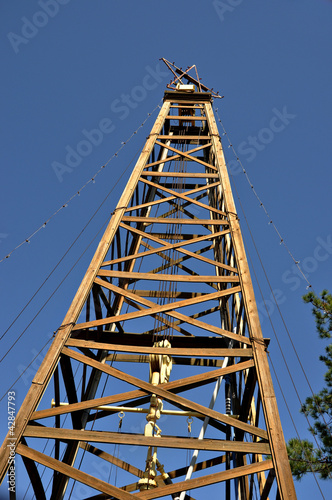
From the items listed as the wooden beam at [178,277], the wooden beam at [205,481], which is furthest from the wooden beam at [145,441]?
the wooden beam at [178,277]

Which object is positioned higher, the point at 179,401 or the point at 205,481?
the point at 179,401

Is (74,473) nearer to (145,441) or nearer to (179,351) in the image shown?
(145,441)

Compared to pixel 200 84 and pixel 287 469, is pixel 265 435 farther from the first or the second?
pixel 200 84

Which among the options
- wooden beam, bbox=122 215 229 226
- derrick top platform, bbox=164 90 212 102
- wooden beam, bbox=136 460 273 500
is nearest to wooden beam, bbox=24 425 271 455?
wooden beam, bbox=136 460 273 500

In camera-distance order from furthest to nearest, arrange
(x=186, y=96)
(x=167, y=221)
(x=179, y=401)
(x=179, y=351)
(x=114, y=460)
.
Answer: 1. (x=186, y=96)
2. (x=167, y=221)
3. (x=114, y=460)
4. (x=179, y=351)
5. (x=179, y=401)

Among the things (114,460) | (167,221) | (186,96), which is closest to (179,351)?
(114,460)

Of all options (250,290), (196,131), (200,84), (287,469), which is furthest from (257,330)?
(200,84)

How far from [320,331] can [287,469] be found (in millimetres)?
7807

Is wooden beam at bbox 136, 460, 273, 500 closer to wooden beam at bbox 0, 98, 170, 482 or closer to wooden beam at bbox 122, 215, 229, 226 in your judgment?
wooden beam at bbox 0, 98, 170, 482

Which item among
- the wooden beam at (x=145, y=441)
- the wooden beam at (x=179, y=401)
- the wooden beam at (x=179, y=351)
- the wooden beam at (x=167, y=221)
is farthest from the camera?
the wooden beam at (x=167, y=221)

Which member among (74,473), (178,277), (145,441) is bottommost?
(74,473)

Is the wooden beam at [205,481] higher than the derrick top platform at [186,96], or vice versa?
the derrick top platform at [186,96]

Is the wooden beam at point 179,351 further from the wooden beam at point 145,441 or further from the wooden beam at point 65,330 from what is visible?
the wooden beam at point 145,441

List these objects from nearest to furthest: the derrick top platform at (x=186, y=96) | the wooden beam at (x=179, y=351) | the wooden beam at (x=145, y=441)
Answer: the wooden beam at (x=145, y=441) < the wooden beam at (x=179, y=351) < the derrick top platform at (x=186, y=96)
